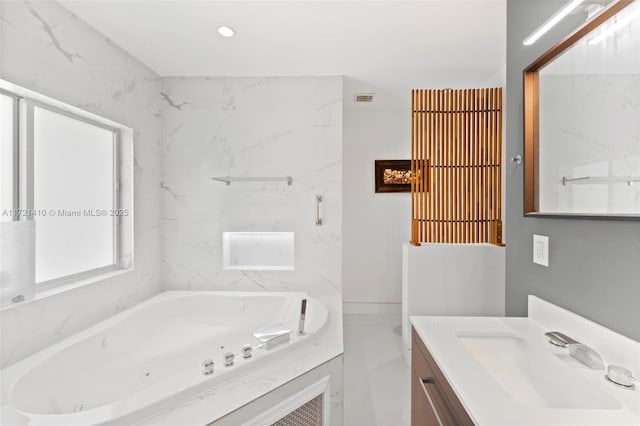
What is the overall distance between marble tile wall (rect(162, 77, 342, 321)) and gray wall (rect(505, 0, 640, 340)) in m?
1.42

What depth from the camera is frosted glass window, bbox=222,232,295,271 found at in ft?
9.23

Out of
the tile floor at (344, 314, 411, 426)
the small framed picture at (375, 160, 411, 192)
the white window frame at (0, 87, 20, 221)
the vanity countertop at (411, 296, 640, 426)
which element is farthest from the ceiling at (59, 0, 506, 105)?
the tile floor at (344, 314, 411, 426)

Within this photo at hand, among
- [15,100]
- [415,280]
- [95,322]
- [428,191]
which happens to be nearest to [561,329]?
[415,280]

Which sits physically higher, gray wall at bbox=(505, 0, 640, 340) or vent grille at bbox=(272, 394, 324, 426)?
gray wall at bbox=(505, 0, 640, 340)

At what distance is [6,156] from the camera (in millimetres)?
1557

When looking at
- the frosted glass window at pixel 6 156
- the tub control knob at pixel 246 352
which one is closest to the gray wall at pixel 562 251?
the tub control knob at pixel 246 352

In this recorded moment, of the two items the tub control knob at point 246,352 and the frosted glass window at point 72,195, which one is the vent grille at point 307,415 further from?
the frosted glass window at point 72,195

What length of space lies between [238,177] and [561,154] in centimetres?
227

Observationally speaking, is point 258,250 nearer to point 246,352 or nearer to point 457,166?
point 246,352

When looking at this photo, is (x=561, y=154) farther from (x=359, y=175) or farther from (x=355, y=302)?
(x=355, y=302)

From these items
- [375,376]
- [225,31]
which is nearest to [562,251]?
[375,376]

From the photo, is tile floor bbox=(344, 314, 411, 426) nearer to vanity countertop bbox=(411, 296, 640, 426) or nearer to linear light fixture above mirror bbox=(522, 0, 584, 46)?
vanity countertop bbox=(411, 296, 640, 426)

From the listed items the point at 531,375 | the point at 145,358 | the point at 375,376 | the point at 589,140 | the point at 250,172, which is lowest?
the point at 375,376

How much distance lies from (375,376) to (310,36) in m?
2.59
